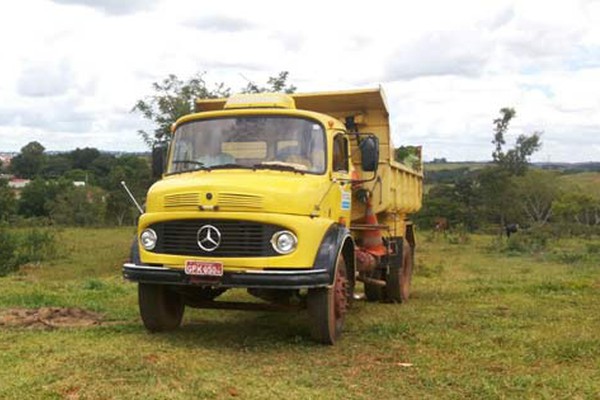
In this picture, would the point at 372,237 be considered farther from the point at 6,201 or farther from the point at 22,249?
the point at 6,201

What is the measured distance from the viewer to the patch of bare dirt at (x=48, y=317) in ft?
26.4

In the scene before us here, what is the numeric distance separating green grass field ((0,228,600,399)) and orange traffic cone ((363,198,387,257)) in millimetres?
864

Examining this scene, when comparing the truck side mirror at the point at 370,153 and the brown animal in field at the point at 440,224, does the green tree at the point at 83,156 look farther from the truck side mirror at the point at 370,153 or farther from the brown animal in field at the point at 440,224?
the truck side mirror at the point at 370,153

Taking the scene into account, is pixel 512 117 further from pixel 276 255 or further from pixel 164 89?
pixel 276 255

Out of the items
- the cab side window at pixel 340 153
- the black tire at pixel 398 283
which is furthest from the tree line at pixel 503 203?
the cab side window at pixel 340 153

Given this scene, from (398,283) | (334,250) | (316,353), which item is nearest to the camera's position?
(316,353)

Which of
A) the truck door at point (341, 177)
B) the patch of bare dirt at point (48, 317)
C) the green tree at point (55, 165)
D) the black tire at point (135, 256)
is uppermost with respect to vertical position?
the green tree at point (55, 165)

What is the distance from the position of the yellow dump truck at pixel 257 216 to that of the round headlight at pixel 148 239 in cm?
1

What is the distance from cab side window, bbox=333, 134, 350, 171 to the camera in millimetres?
7895

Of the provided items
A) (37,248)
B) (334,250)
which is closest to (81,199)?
(37,248)

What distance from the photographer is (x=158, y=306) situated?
297 inches

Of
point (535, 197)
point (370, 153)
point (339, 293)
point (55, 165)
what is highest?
point (55, 165)

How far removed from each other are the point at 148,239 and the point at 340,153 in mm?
2375

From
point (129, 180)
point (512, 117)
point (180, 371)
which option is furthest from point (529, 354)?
point (512, 117)
